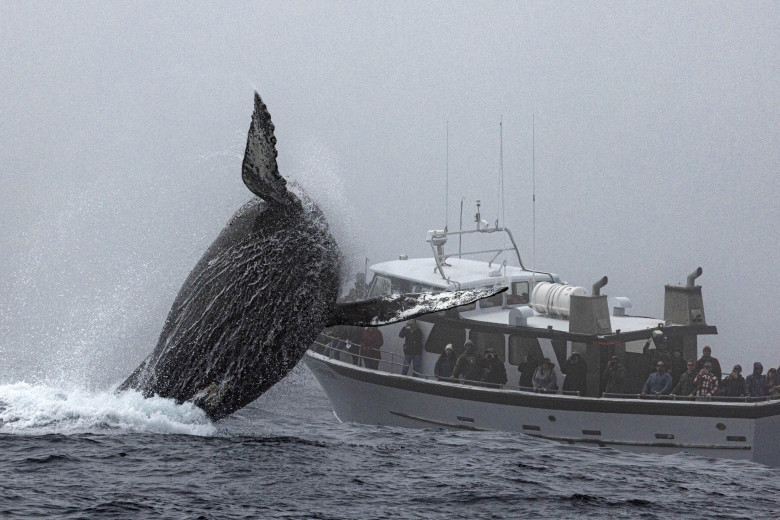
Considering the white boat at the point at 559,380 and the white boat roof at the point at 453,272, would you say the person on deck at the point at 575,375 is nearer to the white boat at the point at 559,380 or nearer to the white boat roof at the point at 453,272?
the white boat at the point at 559,380

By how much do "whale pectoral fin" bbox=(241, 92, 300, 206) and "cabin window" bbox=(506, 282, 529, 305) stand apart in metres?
10.8

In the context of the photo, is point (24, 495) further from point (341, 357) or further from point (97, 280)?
point (97, 280)

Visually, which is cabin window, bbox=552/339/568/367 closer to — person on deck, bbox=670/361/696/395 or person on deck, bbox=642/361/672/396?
person on deck, bbox=642/361/672/396

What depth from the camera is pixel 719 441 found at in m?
15.0

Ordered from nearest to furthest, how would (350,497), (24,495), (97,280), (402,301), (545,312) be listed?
(24,495)
(350,497)
(402,301)
(545,312)
(97,280)

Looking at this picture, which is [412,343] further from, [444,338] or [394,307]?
[394,307]

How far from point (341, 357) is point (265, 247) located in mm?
9885

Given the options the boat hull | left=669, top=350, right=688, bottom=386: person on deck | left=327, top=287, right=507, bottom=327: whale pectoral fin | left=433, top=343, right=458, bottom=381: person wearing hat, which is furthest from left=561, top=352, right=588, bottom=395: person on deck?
left=327, top=287, right=507, bottom=327: whale pectoral fin

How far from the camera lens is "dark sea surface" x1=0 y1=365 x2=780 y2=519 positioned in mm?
7730

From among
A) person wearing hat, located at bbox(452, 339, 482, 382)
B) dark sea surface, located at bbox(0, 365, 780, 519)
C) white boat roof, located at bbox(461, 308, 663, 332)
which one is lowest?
dark sea surface, located at bbox(0, 365, 780, 519)

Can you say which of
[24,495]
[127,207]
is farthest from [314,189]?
[127,207]

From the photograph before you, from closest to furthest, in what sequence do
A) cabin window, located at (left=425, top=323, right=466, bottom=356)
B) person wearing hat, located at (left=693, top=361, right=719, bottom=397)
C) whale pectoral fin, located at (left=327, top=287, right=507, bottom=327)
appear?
1. whale pectoral fin, located at (left=327, top=287, right=507, bottom=327)
2. person wearing hat, located at (left=693, top=361, right=719, bottom=397)
3. cabin window, located at (left=425, top=323, right=466, bottom=356)

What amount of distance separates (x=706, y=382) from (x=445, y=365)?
14.9 feet

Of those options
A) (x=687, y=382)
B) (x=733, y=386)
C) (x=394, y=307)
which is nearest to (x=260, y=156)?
(x=394, y=307)
